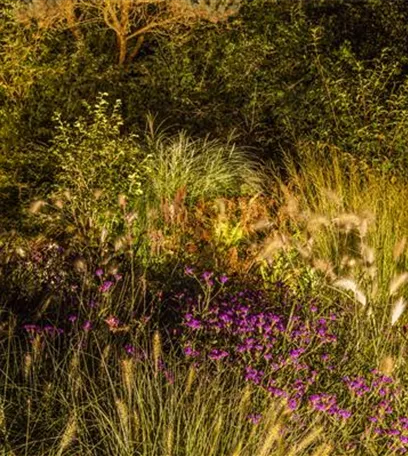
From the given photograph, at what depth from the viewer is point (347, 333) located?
5316 mm

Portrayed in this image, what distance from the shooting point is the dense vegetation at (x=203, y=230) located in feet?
13.9

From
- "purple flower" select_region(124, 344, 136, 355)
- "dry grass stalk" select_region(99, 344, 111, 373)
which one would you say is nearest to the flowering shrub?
"purple flower" select_region(124, 344, 136, 355)

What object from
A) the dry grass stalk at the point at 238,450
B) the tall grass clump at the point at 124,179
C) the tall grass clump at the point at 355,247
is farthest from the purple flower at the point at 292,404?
the tall grass clump at the point at 124,179

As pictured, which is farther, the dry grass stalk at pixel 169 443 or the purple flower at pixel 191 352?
the purple flower at pixel 191 352

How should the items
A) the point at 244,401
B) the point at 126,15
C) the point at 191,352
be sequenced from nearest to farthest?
the point at 244,401
the point at 191,352
the point at 126,15

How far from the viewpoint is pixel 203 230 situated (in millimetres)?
7684

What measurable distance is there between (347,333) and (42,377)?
167 centimetres

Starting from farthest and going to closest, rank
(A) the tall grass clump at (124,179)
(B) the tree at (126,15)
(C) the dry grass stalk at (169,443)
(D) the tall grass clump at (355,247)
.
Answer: (B) the tree at (126,15) → (A) the tall grass clump at (124,179) → (D) the tall grass clump at (355,247) → (C) the dry grass stalk at (169,443)

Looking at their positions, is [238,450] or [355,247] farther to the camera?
[355,247]

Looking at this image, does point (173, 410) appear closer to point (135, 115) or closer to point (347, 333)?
point (347, 333)

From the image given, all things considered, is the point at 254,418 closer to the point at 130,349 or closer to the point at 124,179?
the point at 130,349

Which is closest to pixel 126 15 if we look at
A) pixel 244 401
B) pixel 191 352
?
pixel 191 352

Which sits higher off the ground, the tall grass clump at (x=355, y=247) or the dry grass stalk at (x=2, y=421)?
the dry grass stalk at (x=2, y=421)

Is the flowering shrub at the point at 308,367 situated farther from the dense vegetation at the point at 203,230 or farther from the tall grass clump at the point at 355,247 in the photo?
the tall grass clump at the point at 355,247
